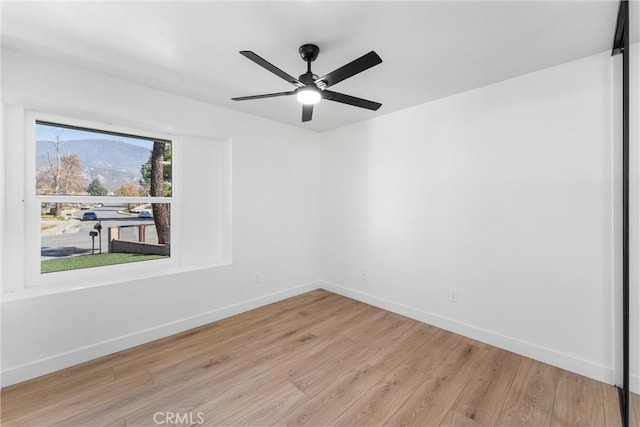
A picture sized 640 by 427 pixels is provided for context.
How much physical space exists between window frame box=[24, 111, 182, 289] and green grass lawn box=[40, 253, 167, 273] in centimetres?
3

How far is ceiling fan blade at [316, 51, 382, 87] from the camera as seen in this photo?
156 cm

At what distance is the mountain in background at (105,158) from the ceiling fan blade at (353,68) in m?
2.17

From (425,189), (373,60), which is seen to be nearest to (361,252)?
(425,189)

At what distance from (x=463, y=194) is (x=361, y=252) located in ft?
4.76

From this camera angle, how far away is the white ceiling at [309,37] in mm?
1558

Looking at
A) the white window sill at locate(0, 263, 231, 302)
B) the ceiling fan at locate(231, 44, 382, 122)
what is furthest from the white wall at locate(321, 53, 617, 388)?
the white window sill at locate(0, 263, 231, 302)

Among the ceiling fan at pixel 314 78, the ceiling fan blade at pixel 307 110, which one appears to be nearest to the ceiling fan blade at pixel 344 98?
the ceiling fan at pixel 314 78

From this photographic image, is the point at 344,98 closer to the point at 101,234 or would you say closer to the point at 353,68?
the point at 353,68

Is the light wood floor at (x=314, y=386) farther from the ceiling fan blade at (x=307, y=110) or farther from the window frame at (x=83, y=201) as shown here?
the ceiling fan blade at (x=307, y=110)

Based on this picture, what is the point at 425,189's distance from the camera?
298cm

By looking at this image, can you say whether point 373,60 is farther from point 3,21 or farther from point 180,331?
point 180,331

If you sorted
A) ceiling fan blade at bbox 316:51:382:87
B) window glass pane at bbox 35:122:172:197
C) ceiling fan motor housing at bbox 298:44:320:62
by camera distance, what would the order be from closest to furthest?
ceiling fan blade at bbox 316:51:382:87 → ceiling fan motor housing at bbox 298:44:320:62 → window glass pane at bbox 35:122:172:197

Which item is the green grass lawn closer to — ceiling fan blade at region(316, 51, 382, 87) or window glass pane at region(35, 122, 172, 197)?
window glass pane at region(35, 122, 172, 197)

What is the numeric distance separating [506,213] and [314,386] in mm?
2150
